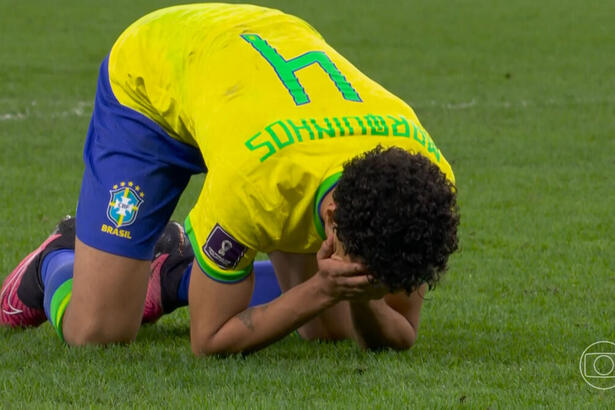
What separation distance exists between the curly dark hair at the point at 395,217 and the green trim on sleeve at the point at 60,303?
1594 millimetres

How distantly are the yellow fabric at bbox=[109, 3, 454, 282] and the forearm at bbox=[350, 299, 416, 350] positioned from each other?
0.33 m

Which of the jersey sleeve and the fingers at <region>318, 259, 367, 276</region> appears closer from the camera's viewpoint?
the fingers at <region>318, 259, 367, 276</region>

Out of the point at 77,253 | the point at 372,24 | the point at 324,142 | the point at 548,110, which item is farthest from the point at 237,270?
the point at 372,24

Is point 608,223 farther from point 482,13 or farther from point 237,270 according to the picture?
point 482,13

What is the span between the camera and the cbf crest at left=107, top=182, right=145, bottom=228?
473cm

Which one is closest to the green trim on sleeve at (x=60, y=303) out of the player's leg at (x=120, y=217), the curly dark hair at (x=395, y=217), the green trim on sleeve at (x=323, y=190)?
the player's leg at (x=120, y=217)

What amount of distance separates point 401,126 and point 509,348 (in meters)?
1.11

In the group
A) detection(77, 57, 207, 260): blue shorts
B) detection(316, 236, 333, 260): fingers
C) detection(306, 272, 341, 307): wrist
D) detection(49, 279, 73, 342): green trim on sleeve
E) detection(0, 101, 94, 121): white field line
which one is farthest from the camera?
detection(0, 101, 94, 121): white field line

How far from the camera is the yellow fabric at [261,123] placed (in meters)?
3.88

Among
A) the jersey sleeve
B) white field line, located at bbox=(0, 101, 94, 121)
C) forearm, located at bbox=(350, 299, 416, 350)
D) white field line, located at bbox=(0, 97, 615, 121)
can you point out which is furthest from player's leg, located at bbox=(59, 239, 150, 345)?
white field line, located at bbox=(0, 97, 615, 121)

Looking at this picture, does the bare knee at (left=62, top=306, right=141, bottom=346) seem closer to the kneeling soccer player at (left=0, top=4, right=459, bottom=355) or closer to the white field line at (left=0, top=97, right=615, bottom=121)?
the kneeling soccer player at (left=0, top=4, right=459, bottom=355)

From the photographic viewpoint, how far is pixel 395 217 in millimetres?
3637

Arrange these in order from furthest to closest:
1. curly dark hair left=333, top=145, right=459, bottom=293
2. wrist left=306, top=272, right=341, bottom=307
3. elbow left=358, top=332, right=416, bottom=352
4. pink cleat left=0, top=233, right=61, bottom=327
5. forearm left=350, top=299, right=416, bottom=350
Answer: pink cleat left=0, top=233, right=61, bottom=327 < elbow left=358, top=332, right=416, bottom=352 < forearm left=350, top=299, right=416, bottom=350 < wrist left=306, top=272, right=341, bottom=307 < curly dark hair left=333, top=145, right=459, bottom=293

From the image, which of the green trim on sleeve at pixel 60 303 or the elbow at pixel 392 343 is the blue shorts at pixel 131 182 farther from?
the elbow at pixel 392 343
